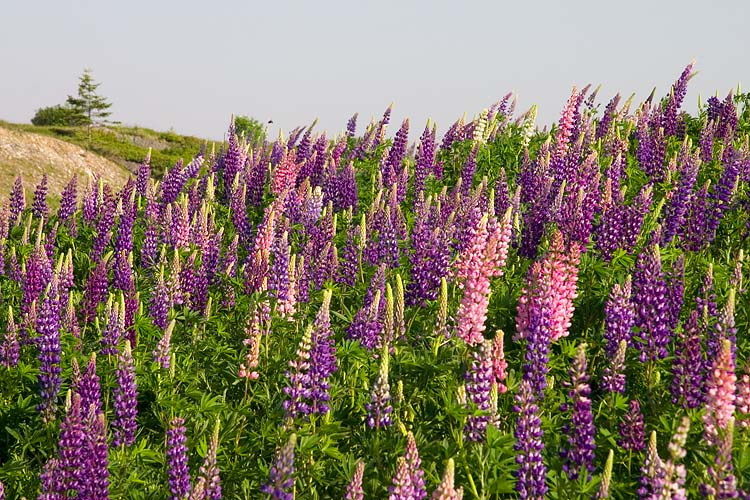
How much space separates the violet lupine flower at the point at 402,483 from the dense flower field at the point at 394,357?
0.04 meters

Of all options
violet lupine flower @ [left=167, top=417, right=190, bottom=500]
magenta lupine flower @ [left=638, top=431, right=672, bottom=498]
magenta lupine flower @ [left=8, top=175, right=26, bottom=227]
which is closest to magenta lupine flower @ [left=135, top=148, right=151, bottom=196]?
magenta lupine flower @ [left=8, top=175, right=26, bottom=227]

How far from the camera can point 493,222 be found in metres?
7.15

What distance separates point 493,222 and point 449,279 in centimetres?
64

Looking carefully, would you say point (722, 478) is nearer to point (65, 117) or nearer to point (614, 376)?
point (614, 376)

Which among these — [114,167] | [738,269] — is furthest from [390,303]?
[114,167]

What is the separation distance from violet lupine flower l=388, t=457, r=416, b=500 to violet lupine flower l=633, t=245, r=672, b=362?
2.46 metres

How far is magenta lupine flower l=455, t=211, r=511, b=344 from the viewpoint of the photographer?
5.90 metres

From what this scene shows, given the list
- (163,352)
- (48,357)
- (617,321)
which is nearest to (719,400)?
(617,321)

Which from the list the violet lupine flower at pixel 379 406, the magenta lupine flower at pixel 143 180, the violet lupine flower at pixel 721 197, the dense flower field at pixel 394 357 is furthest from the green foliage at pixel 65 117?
the violet lupine flower at pixel 379 406

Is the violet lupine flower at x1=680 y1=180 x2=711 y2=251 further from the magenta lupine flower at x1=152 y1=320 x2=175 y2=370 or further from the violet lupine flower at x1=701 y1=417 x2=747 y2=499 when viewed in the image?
the magenta lupine flower at x1=152 y1=320 x2=175 y2=370

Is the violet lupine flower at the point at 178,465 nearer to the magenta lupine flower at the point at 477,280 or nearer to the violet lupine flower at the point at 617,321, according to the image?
the magenta lupine flower at the point at 477,280

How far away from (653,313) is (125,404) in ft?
11.7

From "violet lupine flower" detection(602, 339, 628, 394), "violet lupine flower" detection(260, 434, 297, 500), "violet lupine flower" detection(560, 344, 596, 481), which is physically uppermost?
"violet lupine flower" detection(602, 339, 628, 394)

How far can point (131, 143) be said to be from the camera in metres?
37.6
